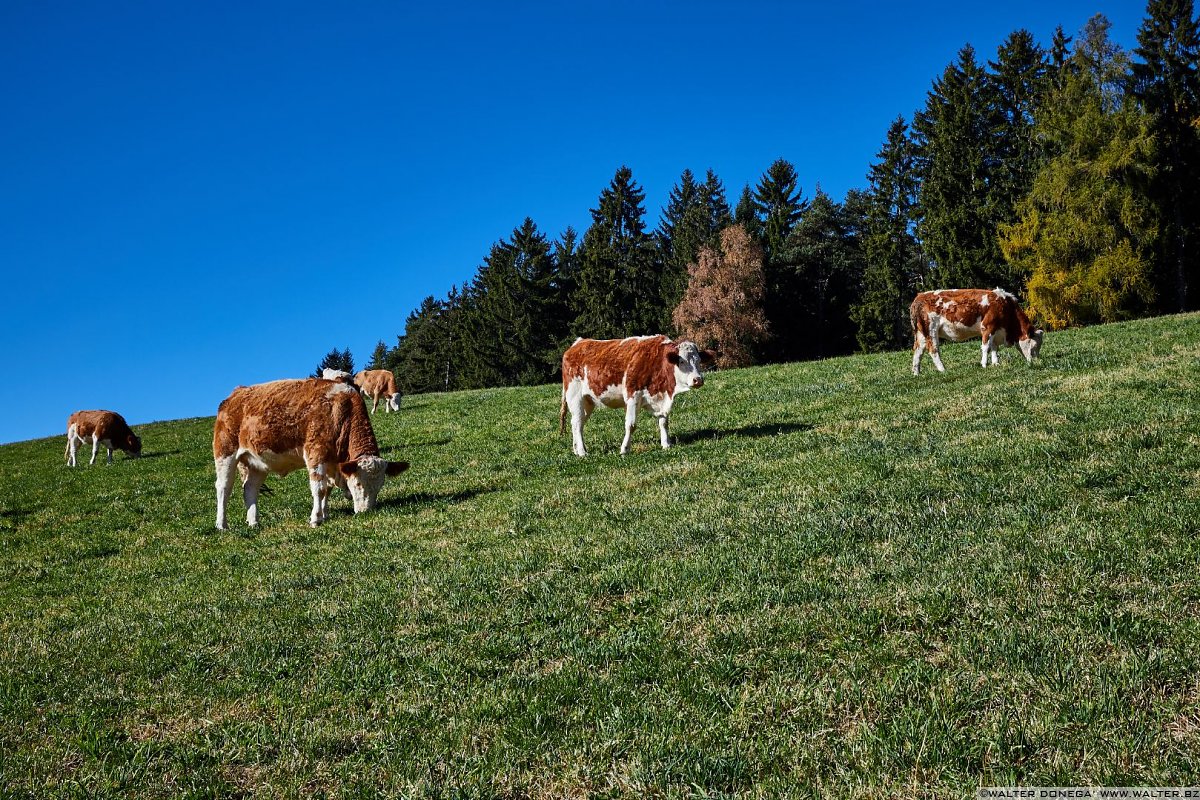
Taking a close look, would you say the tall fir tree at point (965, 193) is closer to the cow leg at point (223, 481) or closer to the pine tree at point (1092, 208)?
the pine tree at point (1092, 208)

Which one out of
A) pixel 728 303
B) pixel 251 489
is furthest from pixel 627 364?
pixel 728 303

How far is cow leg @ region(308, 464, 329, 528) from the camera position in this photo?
12.1m

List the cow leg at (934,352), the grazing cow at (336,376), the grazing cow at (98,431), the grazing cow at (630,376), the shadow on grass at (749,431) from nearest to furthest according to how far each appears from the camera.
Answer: the grazing cow at (336,376) < the shadow on grass at (749,431) < the grazing cow at (630,376) < the cow leg at (934,352) < the grazing cow at (98,431)

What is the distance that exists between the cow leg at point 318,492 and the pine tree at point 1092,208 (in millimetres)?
44697

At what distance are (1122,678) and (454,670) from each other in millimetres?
4260

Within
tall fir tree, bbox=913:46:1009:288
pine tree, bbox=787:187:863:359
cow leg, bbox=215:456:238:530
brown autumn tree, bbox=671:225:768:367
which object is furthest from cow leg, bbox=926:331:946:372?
pine tree, bbox=787:187:863:359

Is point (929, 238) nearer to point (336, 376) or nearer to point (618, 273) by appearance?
point (618, 273)

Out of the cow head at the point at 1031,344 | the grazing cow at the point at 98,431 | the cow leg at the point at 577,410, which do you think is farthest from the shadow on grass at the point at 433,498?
the grazing cow at the point at 98,431

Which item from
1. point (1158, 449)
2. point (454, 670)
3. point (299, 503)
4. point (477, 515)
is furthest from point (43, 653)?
point (1158, 449)

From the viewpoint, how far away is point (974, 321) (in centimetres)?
2091

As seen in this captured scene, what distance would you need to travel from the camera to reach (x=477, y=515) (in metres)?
11.0

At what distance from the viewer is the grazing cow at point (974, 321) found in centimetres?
2027

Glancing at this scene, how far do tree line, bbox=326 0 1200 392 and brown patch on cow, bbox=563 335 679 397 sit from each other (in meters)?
38.2

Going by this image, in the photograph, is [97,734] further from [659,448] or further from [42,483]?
[42,483]
